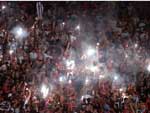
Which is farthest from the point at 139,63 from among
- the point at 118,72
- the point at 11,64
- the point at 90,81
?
the point at 11,64

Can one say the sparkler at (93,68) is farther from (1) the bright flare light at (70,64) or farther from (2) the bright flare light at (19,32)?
→ (2) the bright flare light at (19,32)

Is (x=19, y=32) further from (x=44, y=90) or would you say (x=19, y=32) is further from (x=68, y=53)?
(x=44, y=90)

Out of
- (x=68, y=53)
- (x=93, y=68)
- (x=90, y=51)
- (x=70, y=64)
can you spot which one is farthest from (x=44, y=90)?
(x=90, y=51)

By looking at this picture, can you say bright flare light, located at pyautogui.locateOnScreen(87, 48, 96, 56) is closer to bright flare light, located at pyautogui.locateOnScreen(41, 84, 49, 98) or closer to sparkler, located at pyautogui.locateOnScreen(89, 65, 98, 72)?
sparkler, located at pyautogui.locateOnScreen(89, 65, 98, 72)

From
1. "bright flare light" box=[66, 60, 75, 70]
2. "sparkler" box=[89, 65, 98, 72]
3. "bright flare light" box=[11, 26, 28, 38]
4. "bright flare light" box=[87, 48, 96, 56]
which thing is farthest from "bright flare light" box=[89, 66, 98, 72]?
"bright flare light" box=[11, 26, 28, 38]

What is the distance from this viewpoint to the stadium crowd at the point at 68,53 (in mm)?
12281

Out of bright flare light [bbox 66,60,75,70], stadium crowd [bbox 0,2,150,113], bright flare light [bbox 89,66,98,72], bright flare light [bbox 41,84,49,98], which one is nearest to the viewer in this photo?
stadium crowd [bbox 0,2,150,113]

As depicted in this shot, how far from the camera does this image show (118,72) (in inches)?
545

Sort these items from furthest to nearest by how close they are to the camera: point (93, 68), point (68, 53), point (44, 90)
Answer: point (68, 53) < point (93, 68) < point (44, 90)

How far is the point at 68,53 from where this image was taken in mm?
14562

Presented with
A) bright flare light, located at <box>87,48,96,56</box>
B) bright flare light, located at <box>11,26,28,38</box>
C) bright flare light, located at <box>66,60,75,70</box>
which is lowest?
bright flare light, located at <box>66,60,75,70</box>

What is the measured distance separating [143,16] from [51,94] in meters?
6.66

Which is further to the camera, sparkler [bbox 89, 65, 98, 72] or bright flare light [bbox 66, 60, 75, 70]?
bright flare light [bbox 66, 60, 75, 70]

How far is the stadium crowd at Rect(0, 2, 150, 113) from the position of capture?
12.3 m
